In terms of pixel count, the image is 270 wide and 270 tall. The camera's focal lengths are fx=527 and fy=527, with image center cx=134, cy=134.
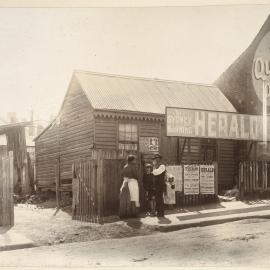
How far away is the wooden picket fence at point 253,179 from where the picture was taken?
1262cm

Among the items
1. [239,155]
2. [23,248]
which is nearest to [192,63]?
[23,248]

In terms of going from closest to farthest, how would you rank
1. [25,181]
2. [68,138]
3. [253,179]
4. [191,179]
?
[191,179]
[253,179]
[68,138]
[25,181]

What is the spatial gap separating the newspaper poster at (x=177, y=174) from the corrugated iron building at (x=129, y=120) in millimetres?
2290

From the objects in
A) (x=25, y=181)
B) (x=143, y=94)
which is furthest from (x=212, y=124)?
(x=25, y=181)

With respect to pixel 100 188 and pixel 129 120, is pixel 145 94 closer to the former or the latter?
pixel 129 120

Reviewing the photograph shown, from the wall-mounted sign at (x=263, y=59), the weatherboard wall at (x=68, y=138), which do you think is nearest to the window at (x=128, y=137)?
the weatherboard wall at (x=68, y=138)

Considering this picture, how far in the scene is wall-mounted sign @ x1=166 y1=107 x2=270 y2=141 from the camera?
1294 cm

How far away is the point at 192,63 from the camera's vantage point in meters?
10.4

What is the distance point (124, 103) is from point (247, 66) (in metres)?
3.66

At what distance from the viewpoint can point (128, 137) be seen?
50.2 ft

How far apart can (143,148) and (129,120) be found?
95 cm

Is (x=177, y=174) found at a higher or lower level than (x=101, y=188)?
higher

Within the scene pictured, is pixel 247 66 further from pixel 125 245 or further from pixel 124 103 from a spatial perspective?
pixel 125 245

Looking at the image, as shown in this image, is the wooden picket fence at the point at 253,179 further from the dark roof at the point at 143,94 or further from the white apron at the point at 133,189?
the dark roof at the point at 143,94
